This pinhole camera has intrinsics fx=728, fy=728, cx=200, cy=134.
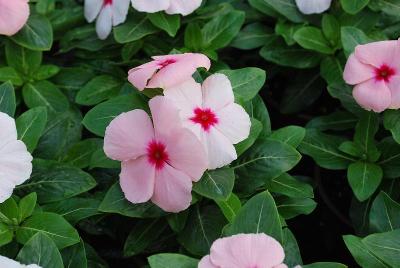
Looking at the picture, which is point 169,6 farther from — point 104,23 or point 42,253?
point 42,253

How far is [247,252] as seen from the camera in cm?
146

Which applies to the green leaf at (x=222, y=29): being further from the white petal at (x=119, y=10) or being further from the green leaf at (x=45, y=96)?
the green leaf at (x=45, y=96)

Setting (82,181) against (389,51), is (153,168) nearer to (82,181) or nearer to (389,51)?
(82,181)

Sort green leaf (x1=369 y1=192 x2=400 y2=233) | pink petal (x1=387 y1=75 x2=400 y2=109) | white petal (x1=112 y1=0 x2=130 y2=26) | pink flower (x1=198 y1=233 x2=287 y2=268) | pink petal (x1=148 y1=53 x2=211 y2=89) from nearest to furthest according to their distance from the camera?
pink flower (x1=198 y1=233 x2=287 y2=268), pink petal (x1=148 y1=53 x2=211 y2=89), green leaf (x1=369 y1=192 x2=400 y2=233), pink petal (x1=387 y1=75 x2=400 y2=109), white petal (x1=112 y1=0 x2=130 y2=26)

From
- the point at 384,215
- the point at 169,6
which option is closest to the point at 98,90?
the point at 169,6

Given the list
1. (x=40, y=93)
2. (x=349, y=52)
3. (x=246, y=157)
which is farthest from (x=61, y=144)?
(x=349, y=52)

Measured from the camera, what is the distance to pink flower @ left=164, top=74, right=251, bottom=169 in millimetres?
1720

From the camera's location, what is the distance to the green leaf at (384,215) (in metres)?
1.85

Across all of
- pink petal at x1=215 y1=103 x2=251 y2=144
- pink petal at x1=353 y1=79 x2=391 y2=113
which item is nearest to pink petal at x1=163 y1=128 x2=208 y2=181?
pink petal at x1=215 y1=103 x2=251 y2=144

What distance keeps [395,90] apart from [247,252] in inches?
29.6

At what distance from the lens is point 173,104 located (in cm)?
166

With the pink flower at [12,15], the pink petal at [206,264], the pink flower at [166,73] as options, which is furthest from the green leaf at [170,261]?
the pink flower at [12,15]

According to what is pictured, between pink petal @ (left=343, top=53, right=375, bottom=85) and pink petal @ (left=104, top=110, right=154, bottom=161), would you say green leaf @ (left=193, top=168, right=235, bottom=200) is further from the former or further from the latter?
pink petal @ (left=343, top=53, right=375, bottom=85)

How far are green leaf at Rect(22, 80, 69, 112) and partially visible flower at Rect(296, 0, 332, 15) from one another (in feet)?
2.78
